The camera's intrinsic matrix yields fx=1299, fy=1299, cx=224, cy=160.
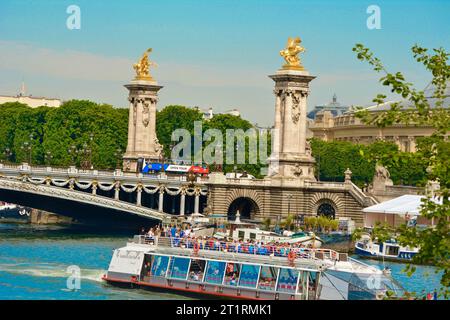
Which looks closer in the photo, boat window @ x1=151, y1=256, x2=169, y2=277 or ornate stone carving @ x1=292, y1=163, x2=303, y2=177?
boat window @ x1=151, y1=256, x2=169, y2=277

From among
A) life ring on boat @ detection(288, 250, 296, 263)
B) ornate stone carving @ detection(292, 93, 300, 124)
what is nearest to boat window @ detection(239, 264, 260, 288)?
life ring on boat @ detection(288, 250, 296, 263)

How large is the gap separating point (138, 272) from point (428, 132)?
57.0 m

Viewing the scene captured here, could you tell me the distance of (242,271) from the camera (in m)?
34.2

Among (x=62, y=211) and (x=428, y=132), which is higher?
(x=428, y=132)

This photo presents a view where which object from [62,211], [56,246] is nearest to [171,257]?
[56,246]

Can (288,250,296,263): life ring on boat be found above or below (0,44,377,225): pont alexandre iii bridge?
below

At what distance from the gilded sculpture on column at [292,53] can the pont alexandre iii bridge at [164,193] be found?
18.6 ft

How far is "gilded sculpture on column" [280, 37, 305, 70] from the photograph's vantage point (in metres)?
63.2

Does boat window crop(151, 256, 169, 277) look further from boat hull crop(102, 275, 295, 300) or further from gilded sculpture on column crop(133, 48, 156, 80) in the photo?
gilded sculpture on column crop(133, 48, 156, 80)

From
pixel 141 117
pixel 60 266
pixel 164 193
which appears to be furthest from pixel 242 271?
pixel 141 117

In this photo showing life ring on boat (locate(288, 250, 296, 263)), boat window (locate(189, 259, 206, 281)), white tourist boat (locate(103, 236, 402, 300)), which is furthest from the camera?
boat window (locate(189, 259, 206, 281))

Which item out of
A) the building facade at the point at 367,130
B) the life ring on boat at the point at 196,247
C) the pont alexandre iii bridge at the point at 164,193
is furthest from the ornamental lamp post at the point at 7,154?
the life ring on boat at the point at 196,247

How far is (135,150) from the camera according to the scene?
251 ft
